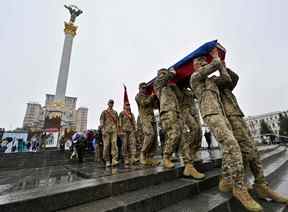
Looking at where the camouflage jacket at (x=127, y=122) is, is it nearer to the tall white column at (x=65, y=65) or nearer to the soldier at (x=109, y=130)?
the soldier at (x=109, y=130)

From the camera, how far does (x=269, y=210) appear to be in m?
1.91

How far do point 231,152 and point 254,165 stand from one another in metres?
0.70

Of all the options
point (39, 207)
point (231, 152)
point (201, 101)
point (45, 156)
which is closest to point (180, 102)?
point (201, 101)

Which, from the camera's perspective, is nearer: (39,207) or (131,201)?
(39,207)

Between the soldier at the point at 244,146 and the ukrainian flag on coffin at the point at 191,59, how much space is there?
1.87ft

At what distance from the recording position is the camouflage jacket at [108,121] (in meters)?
4.62

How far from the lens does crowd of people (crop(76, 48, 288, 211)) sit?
78.2 inches

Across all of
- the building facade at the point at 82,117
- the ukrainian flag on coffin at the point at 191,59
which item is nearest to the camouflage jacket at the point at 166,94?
the ukrainian flag on coffin at the point at 191,59

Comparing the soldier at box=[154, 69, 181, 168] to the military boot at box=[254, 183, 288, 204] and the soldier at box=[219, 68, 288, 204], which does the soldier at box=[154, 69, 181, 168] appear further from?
the military boot at box=[254, 183, 288, 204]

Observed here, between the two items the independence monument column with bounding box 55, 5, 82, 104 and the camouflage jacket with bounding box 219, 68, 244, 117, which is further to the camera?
the independence monument column with bounding box 55, 5, 82, 104

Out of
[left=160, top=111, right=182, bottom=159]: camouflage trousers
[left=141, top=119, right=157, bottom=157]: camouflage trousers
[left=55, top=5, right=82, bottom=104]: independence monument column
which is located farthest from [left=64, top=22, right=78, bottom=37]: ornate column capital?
[left=160, top=111, right=182, bottom=159]: camouflage trousers

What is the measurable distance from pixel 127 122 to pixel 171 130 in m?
2.45

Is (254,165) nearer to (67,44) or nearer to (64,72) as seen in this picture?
(64,72)

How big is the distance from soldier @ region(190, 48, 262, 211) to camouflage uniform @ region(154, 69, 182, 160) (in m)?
0.67
